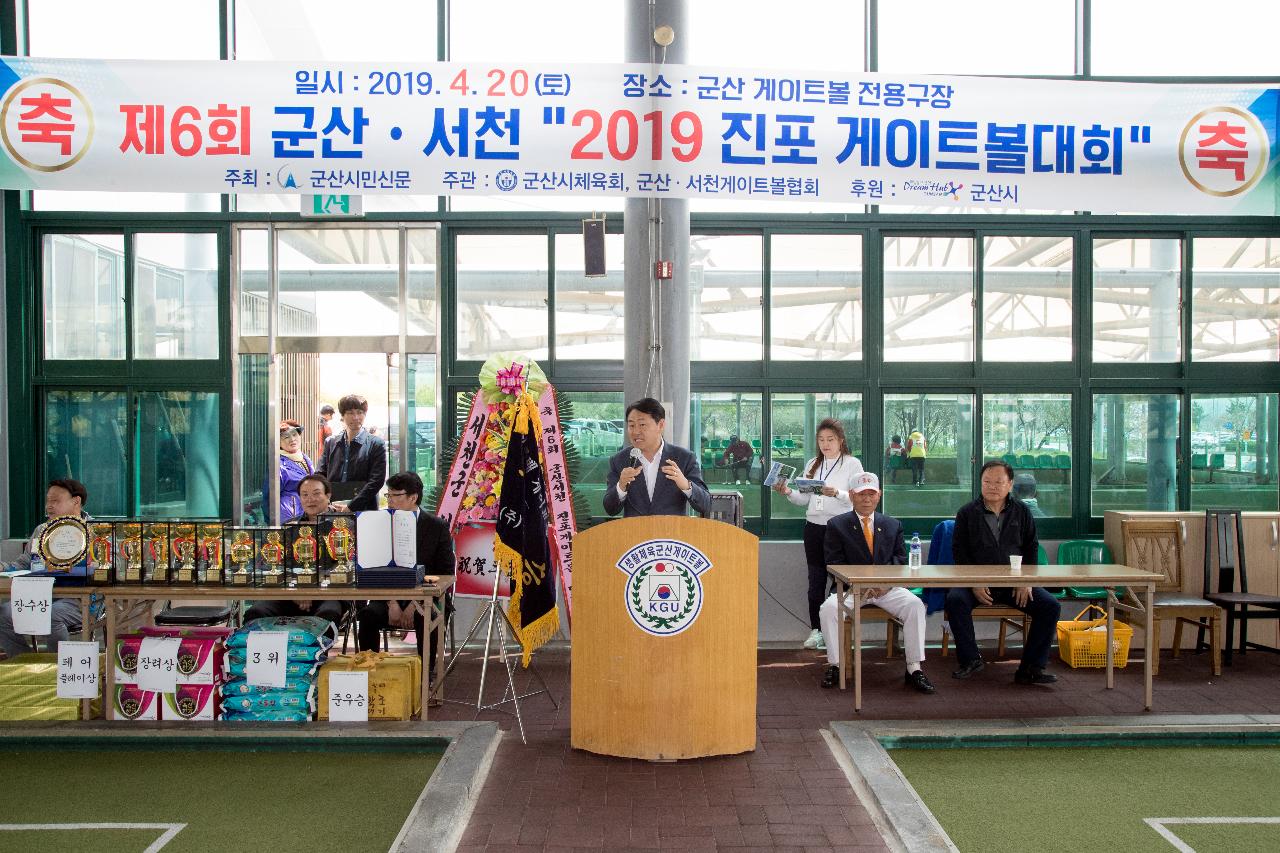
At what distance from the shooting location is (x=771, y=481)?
630 cm

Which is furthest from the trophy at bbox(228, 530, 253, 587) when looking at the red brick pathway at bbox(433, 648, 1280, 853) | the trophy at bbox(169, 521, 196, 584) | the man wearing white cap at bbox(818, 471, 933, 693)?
the man wearing white cap at bbox(818, 471, 933, 693)

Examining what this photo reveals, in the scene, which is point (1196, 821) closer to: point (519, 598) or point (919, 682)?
point (919, 682)

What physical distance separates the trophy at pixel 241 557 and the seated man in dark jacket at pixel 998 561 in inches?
161

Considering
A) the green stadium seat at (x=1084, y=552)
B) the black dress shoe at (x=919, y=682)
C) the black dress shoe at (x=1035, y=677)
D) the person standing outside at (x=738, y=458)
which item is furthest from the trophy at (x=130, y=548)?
the green stadium seat at (x=1084, y=552)

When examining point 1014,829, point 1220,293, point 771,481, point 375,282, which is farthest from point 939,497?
point 375,282

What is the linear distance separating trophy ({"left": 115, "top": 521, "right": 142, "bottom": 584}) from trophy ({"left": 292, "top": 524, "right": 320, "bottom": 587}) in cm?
81

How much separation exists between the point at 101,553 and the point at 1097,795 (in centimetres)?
491

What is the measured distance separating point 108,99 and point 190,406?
9.40ft

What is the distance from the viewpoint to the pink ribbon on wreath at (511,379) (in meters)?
5.75

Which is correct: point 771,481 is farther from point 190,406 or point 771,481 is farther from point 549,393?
point 190,406

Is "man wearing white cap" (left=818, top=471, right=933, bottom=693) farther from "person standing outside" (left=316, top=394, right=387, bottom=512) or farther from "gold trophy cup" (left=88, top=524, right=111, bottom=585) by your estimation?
"gold trophy cup" (left=88, top=524, right=111, bottom=585)

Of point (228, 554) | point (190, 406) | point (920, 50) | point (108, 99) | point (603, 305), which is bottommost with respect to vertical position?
point (228, 554)

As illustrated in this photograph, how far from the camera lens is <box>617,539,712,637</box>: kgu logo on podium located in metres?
4.26

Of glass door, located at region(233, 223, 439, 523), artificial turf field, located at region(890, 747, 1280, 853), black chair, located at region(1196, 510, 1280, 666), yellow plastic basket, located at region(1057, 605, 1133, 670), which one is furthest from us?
glass door, located at region(233, 223, 439, 523)
